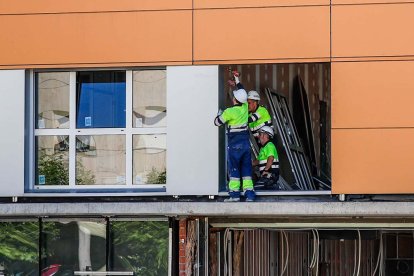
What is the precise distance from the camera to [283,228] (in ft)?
52.4

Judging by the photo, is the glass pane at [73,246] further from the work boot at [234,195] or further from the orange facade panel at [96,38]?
the orange facade panel at [96,38]

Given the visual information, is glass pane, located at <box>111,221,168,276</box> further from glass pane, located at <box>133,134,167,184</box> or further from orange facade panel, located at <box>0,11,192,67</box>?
orange facade panel, located at <box>0,11,192,67</box>

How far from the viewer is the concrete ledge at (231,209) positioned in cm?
1469

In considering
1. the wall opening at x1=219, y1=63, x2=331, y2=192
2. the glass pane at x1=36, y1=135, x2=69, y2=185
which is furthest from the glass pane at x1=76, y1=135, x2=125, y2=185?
the wall opening at x1=219, y1=63, x2=331, y2=192

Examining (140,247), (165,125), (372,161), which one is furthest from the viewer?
(165,125)

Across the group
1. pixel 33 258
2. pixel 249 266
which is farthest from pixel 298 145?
pixel 33 258

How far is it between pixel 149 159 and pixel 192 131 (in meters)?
0.91

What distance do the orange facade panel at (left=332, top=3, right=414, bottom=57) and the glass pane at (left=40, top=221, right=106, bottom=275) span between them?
4.32 meters

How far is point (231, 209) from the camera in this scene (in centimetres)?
1488

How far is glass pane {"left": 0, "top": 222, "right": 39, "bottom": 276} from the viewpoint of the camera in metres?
15.6

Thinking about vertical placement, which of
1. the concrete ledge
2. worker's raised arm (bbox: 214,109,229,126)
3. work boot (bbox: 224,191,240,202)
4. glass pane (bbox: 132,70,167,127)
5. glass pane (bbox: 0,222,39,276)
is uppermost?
glass pane (bbox: 132,70,167,127)

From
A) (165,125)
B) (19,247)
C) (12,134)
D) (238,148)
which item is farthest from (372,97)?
(19,247)

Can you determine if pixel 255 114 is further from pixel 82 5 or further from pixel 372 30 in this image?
pixel 82 5

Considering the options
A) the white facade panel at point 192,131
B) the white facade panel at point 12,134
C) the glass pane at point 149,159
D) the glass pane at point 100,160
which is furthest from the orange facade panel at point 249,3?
the white facade panel at point 12,134
